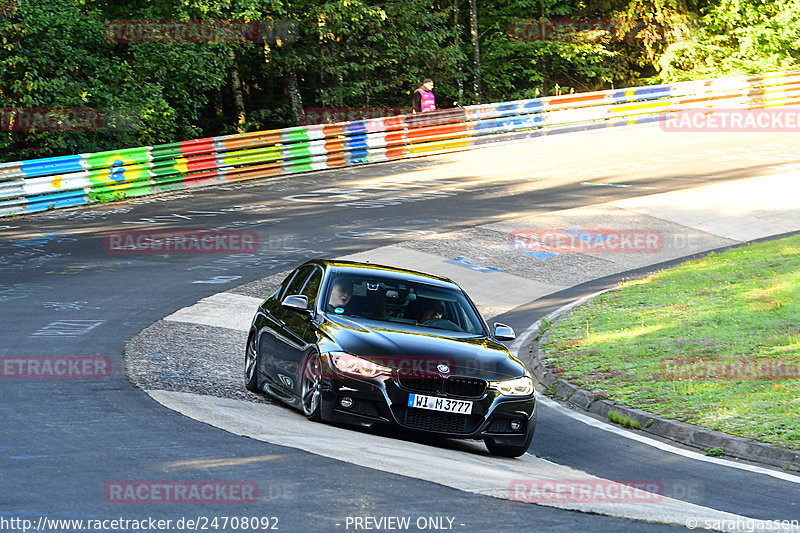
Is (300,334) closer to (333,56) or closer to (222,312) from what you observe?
(222,312)

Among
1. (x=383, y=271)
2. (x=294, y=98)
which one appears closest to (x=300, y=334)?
(x=383, y=271)

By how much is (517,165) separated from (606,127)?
8206 millimetres

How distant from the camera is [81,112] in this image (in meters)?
29.4

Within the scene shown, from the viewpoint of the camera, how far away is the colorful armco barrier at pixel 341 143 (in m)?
25.5

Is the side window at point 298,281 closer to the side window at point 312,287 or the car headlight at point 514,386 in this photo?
the side window at point 312,287

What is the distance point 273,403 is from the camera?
10.7 m

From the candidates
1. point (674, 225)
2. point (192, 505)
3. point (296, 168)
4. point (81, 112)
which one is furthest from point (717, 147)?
point (192, 505)

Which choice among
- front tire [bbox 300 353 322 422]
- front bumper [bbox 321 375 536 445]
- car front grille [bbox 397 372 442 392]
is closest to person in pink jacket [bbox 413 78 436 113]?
front tire [bbox 300 353 322 422]

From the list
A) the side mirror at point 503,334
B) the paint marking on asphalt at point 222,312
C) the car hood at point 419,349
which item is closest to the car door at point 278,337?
the car hood at point 419,349

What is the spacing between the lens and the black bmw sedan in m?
9.06

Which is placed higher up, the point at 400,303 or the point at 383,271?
the point at 383,271

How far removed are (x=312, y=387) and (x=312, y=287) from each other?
1.65 m

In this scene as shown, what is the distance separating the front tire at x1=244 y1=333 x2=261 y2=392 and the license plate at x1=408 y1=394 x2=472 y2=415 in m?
2.58

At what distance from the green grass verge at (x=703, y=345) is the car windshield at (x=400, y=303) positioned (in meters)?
2.52
